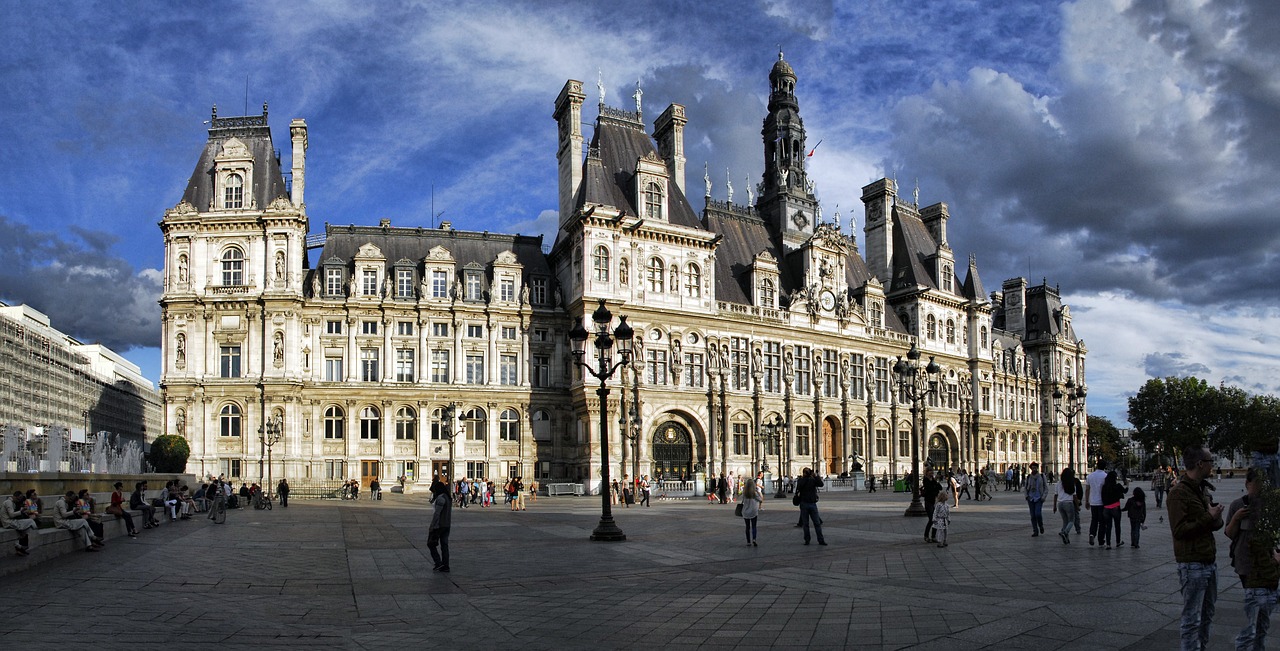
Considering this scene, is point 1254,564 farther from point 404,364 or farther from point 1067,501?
point 404,364

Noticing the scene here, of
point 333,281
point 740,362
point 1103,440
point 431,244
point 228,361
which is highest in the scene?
point 431,244

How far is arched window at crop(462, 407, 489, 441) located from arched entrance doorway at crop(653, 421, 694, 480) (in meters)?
11.2

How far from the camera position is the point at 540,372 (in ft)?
209

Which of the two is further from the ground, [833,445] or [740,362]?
[740,362]

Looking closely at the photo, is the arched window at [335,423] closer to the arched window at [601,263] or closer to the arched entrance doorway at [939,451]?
the arched window at [601,263]

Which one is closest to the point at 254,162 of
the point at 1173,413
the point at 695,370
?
the point at 695,370

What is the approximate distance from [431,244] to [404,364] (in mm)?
8934

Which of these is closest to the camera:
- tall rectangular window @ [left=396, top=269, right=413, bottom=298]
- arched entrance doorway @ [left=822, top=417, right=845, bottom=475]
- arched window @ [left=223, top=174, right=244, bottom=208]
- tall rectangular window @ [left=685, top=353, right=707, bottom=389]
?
arched window @ [left=223, top=174, right=244, bottom=208]

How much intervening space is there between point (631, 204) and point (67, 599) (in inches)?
2050

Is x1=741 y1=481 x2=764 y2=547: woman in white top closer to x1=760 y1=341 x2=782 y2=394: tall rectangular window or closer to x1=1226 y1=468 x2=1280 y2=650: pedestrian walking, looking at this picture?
x1=1226 y1=468 x2=1280 y2=650: pedestrian walking

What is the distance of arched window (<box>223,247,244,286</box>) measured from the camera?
58.5m

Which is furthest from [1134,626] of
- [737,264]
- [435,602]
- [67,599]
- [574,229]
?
[737,264]

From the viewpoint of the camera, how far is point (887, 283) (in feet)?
277

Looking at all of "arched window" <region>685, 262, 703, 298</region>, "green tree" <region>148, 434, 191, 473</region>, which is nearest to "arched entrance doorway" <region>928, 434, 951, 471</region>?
"arched window" <region>685, 262, 703, 298</region>
